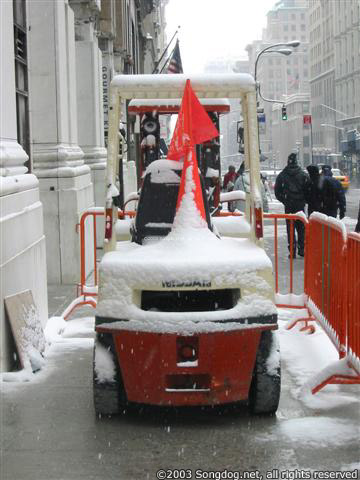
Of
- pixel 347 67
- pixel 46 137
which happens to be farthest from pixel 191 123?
pixel 347 67

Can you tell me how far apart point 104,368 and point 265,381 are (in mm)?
1159

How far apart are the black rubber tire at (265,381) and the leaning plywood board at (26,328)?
7.43ft

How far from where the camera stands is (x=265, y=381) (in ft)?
20.1

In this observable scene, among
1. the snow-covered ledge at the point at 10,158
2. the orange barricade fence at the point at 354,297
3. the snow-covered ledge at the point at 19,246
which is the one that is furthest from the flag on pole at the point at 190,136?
the snow-covered ledge at the point at 10,158

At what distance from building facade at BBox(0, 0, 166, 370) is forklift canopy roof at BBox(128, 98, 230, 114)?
60.4 inches

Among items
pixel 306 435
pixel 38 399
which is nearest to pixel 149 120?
pixel 38 399

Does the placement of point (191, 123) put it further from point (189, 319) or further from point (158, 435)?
point (158, 435)

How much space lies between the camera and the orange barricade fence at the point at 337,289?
6723 mm

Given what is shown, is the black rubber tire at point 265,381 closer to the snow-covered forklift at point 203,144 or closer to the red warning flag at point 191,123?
the red warning flag at point 191,123

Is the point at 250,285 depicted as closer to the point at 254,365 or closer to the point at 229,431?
the point at 254,365

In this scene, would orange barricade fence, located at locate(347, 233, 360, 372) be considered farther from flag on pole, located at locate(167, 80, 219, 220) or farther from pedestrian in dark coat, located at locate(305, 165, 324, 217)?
pedestrian in dark coat, located at locate(305, 165, 324, 217)

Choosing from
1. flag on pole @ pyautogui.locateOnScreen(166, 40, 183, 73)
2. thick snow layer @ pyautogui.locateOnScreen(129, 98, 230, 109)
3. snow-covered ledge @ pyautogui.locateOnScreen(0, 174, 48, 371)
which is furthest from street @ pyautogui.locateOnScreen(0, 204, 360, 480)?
flag on pole @ pyautogui.locateOnScreen(166, 40, 183, 73)

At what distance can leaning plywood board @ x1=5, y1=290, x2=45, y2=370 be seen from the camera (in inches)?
293

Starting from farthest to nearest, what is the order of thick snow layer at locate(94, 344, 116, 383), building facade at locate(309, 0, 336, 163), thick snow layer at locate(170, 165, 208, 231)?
building facade at locate(309, 0, 336, 163) → thick snow layer at locate(170, 165, 208, 231) → thick snow layer at locate(94, 344, 116, 383)
